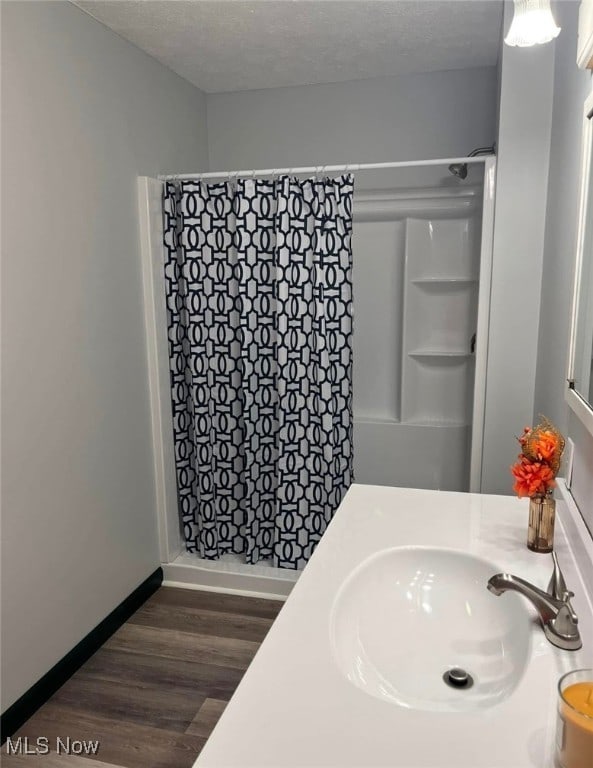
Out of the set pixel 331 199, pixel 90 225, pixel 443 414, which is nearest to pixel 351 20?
pixel 331 199

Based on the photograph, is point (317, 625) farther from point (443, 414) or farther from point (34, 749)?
point (443, 414)

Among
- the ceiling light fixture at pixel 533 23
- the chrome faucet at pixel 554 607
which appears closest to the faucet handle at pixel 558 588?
the chrome faucet at pixel 554 607

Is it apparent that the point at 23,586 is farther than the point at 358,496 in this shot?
Yes

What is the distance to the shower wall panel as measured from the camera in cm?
331

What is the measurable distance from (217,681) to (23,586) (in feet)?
2.58

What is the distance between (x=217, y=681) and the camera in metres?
2.24

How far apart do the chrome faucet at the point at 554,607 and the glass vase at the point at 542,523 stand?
249 mm

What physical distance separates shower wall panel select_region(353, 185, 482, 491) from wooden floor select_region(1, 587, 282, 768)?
1.25 metres

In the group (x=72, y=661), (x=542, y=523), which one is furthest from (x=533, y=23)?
(x=72, y=661)

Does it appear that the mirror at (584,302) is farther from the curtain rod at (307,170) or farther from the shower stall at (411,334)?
the shower stall at (411,334)

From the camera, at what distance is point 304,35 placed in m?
2.48

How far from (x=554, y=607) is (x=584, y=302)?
0.76 m

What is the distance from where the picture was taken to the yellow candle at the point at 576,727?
2.32ft

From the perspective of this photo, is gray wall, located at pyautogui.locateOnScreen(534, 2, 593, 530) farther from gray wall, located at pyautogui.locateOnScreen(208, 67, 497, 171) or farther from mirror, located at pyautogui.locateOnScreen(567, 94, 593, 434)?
gray wall, located at pyautogui.locateOnScreen(208, 67, 497, 171)
